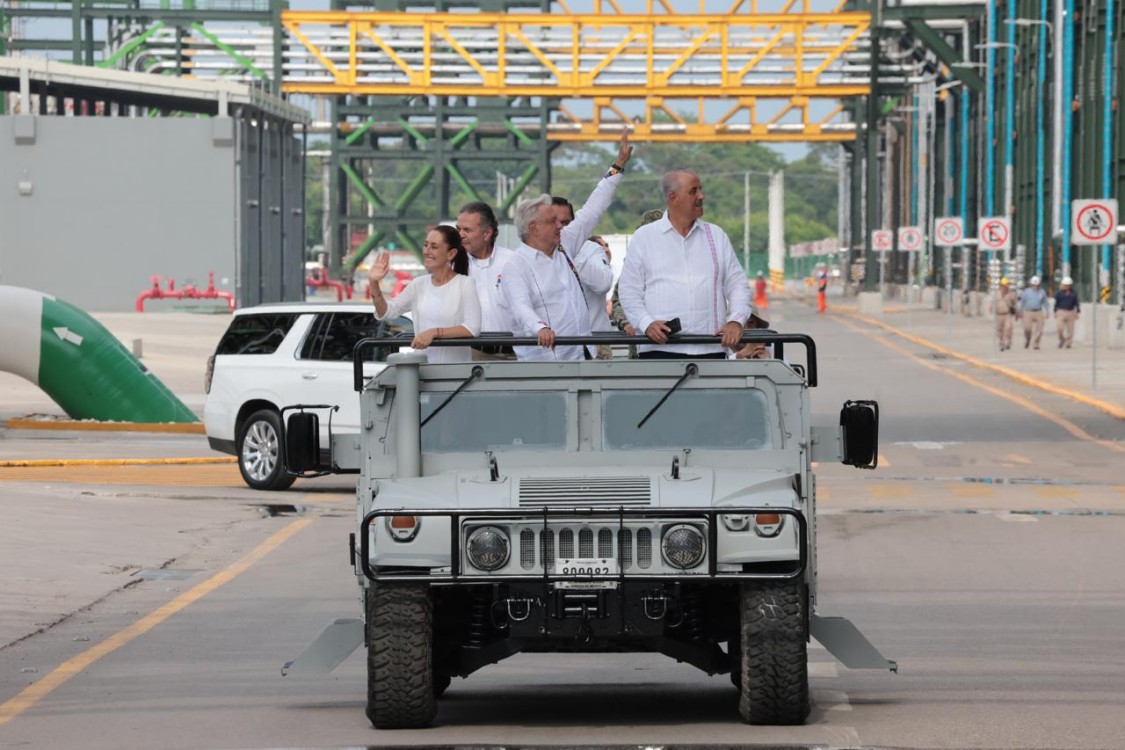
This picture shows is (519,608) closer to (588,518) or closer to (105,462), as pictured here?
(588,518)

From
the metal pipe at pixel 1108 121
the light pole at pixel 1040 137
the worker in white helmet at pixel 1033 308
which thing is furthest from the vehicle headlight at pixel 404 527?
the light pole at pixel 1040 137

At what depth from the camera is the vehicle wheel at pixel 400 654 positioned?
9.02 meters

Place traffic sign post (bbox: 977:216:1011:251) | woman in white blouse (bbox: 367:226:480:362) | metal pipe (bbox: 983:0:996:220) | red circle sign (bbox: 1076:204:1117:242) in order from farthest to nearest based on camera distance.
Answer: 1. metal pipe (bbox: 983:0:996:220)
2. traffic sign post (bbox: 977:216:1011:251)
3. red circle sign (bbox: 1076:204:1117:242)
4. woman in white blouse (bbox: 367:226:480:362)

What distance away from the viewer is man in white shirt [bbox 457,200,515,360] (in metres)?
11.7

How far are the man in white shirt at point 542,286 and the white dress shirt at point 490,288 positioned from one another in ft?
1.09

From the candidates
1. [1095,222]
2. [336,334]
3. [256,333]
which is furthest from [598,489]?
[1095,222]

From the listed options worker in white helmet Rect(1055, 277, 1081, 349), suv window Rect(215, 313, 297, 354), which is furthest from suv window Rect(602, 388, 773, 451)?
worker in white helmet Rect(1055, 277, 1081, 349)

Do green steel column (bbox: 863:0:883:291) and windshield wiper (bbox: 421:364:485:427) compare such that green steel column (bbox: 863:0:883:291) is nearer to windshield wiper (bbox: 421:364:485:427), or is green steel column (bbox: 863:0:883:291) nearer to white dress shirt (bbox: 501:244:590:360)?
white dress shirt (bbox: 501:244:590:360)

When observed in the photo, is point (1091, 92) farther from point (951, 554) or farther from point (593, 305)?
point (593, 305)

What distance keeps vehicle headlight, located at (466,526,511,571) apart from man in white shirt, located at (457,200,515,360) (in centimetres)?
270

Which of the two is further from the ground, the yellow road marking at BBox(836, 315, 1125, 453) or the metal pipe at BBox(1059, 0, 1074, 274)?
the metal pipe at BBox(1059, 0, 1074, 274)

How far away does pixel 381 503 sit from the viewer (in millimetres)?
9242

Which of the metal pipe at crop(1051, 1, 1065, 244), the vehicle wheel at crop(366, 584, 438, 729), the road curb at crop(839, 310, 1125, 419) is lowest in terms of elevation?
the road curb at crop(839, 310, 1125, 419)

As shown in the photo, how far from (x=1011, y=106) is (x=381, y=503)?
2675 inches
